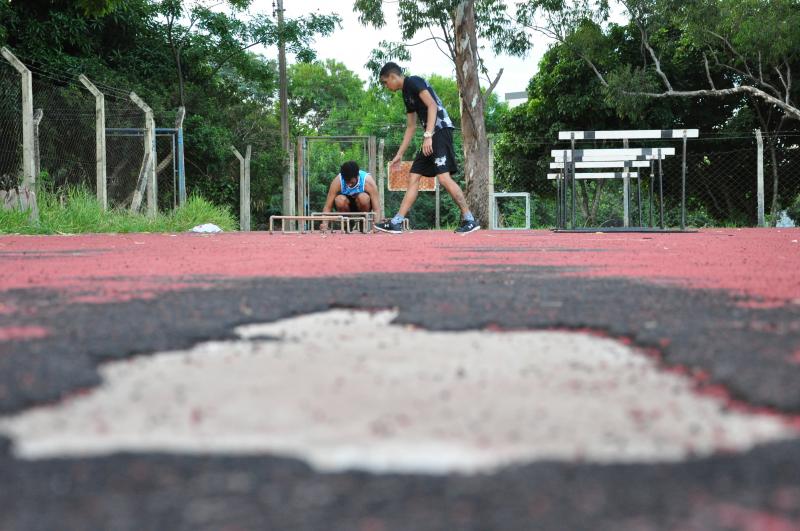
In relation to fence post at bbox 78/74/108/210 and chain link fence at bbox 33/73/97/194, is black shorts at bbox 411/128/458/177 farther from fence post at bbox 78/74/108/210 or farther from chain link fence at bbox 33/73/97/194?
chain link fence at bbox 33/73/97/194

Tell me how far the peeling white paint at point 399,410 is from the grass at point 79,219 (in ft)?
29.8

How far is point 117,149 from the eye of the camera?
46.0ft

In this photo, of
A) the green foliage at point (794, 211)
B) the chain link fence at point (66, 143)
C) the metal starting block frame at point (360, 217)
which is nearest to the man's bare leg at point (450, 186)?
the metal starting block frame at point (360, 217)

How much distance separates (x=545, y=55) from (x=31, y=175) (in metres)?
21.8

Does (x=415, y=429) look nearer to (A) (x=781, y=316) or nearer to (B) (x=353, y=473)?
(B) (x=353, y=473)

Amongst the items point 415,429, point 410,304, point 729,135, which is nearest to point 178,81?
point 729,135

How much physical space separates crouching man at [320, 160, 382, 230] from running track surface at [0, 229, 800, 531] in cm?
674

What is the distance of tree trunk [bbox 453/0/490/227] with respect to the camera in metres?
18.8

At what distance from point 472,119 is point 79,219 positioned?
9.48 m

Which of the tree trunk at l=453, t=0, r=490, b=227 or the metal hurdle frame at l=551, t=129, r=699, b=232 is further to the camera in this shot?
the tree trunk at l=453, t=0, r=490, b=227

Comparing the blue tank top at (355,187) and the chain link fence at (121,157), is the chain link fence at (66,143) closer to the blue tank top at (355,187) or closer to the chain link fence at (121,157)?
the chain link fence at (121,157)

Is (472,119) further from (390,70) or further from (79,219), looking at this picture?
(390,70)

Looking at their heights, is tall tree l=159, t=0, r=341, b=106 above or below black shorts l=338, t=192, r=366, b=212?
above

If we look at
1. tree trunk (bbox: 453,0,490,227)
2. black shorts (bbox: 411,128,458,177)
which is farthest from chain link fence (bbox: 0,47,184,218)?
tree trunk (bbox: 453,0,490,227)
